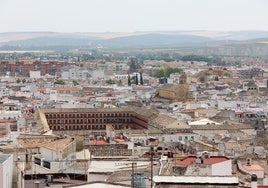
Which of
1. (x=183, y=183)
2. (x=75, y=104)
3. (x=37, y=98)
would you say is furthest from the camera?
(x=37, y=98)

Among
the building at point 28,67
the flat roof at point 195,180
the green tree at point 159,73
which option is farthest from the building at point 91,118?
the building at point 28,67

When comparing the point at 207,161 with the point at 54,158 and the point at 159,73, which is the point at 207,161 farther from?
the point at 159,73

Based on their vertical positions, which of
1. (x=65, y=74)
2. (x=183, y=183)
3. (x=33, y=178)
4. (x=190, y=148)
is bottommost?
(x=65, y=74)

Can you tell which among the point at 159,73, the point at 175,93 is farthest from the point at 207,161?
the point at 159,73

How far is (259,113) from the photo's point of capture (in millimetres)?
44875

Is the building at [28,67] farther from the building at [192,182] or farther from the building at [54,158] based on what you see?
the building at [192,182]

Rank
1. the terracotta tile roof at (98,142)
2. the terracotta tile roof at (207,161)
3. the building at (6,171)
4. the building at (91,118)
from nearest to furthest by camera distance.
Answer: the building at (6,171), the terracotta tile roof at (207,161), the terracotta tile roof at (98,142), the building at (91,118)

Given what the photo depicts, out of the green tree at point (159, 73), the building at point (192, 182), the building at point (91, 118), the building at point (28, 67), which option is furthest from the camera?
the building at point (28, 67)

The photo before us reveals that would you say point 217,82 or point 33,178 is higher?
point 33,178

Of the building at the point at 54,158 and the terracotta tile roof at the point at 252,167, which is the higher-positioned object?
the building at the point at 54,158

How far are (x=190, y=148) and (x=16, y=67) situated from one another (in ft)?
249

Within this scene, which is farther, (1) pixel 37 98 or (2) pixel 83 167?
(1) pixel 37 98

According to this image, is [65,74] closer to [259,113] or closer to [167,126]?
[259,113]

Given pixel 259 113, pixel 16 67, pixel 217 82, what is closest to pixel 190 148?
pixel 259 113
